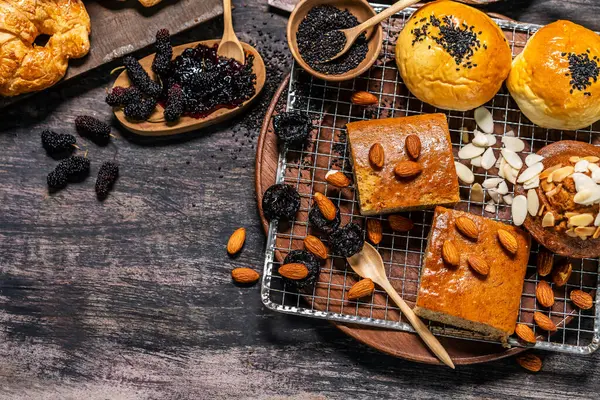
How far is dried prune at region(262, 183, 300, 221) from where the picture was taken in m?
3.41

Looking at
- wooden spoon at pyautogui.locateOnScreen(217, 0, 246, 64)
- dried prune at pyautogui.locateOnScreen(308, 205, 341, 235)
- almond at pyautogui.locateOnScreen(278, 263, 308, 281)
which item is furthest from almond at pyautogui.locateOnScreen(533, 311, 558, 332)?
wooden spoon at pyautogui.locateOnScreen(217, 0, 246, 64)

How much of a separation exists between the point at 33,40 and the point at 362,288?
2670 mm

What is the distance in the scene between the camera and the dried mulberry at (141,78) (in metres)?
3.64

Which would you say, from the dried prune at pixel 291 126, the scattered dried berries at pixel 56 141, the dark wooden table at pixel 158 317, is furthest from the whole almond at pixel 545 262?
the scattered dried berries at pixel 56 141

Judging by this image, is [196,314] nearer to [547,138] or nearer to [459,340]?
[459,340]

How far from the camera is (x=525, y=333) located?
338 cm

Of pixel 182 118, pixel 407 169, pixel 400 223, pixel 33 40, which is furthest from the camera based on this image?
pixel 182 118

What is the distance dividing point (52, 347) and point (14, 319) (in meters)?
0.32

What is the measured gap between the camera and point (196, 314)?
12.5ft

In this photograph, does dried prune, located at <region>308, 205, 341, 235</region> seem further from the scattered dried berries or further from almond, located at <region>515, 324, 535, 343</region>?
the scattered dried berries

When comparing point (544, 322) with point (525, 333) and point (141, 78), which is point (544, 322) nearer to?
point (525, 333)

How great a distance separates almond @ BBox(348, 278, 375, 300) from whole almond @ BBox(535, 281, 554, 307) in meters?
1.05

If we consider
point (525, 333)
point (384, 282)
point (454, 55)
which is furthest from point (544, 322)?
point (454, 55)

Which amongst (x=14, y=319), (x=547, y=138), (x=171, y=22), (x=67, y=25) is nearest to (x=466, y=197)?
(x=547, y=138)
